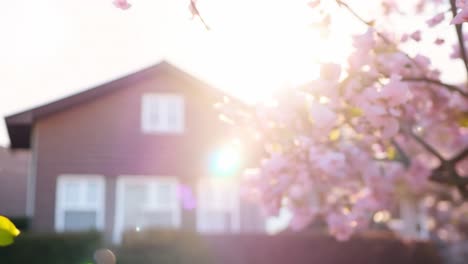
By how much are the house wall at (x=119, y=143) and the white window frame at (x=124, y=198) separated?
0.47 ft

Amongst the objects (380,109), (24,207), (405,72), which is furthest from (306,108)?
(24,207)

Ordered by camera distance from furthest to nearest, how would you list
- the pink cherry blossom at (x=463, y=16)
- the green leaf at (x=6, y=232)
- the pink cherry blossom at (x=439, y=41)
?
the pink cherry blossom at (x=439, y=41) < the pink cherry blossom at (x=463, y=16) < the green leaf at (x=6, y=232)

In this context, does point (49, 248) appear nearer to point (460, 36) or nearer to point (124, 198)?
point (124, 198)

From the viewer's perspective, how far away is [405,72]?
5812 millimetres

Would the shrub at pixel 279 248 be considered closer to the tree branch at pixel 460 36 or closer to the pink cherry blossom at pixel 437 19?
the pink cherry blossom at pixel 437 19

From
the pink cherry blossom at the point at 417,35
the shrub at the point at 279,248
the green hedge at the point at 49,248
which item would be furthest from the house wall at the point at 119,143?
the pink cherry blossom at the point at 417,35

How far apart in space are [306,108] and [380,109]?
4.98 ft

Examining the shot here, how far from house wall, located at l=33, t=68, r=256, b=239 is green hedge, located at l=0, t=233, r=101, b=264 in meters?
4.47

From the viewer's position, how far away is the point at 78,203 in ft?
63.1

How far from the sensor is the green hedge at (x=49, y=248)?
1423 cm

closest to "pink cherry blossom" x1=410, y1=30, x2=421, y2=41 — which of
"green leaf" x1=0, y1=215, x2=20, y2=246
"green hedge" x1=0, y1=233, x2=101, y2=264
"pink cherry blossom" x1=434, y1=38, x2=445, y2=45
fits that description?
"pink cherry blossom" x1=434, y1=38, x2=445, y2=45

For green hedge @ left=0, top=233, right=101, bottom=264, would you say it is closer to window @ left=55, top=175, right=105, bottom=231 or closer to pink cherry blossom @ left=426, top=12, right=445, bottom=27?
window @ left=55, top=175, right=105, bottom=231

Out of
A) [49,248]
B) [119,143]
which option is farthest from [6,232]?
[119,143]

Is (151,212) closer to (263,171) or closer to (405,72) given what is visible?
(263,171)
